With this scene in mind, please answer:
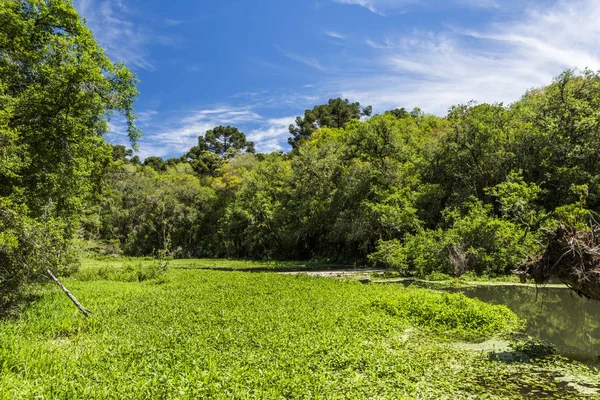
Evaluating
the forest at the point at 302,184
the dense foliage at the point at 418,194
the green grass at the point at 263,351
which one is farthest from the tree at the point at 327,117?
the green grass at the point at 263,351

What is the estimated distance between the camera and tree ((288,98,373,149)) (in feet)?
261

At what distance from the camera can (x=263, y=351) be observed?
28.2ft

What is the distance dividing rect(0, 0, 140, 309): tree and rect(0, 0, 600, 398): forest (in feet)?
0.21

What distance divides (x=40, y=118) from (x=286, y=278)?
48.2 ft

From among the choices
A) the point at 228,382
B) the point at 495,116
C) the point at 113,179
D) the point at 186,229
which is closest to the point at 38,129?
the point at 228,382

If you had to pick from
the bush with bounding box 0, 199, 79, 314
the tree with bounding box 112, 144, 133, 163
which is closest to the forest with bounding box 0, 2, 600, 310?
the bush with bounding box 0, 199, 79, 314

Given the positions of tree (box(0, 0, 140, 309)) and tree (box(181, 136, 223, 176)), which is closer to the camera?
tree (box(0, 0, 140, 309))

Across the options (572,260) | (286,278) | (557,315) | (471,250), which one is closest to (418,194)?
(471,250)

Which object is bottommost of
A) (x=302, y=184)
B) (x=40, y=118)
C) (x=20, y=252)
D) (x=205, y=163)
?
(x=20, y=252)

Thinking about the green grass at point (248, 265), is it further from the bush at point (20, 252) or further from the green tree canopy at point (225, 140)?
the green tree canopy at point (225, 140)

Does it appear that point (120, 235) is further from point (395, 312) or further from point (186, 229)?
point (395, 312)

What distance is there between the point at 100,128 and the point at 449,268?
2028 centimetres

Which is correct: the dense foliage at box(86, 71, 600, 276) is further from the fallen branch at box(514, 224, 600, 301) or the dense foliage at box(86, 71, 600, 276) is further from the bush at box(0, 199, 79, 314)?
the bush at box(0, 199, 79, 314)

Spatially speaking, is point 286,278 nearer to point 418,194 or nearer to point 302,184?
point 418,194
